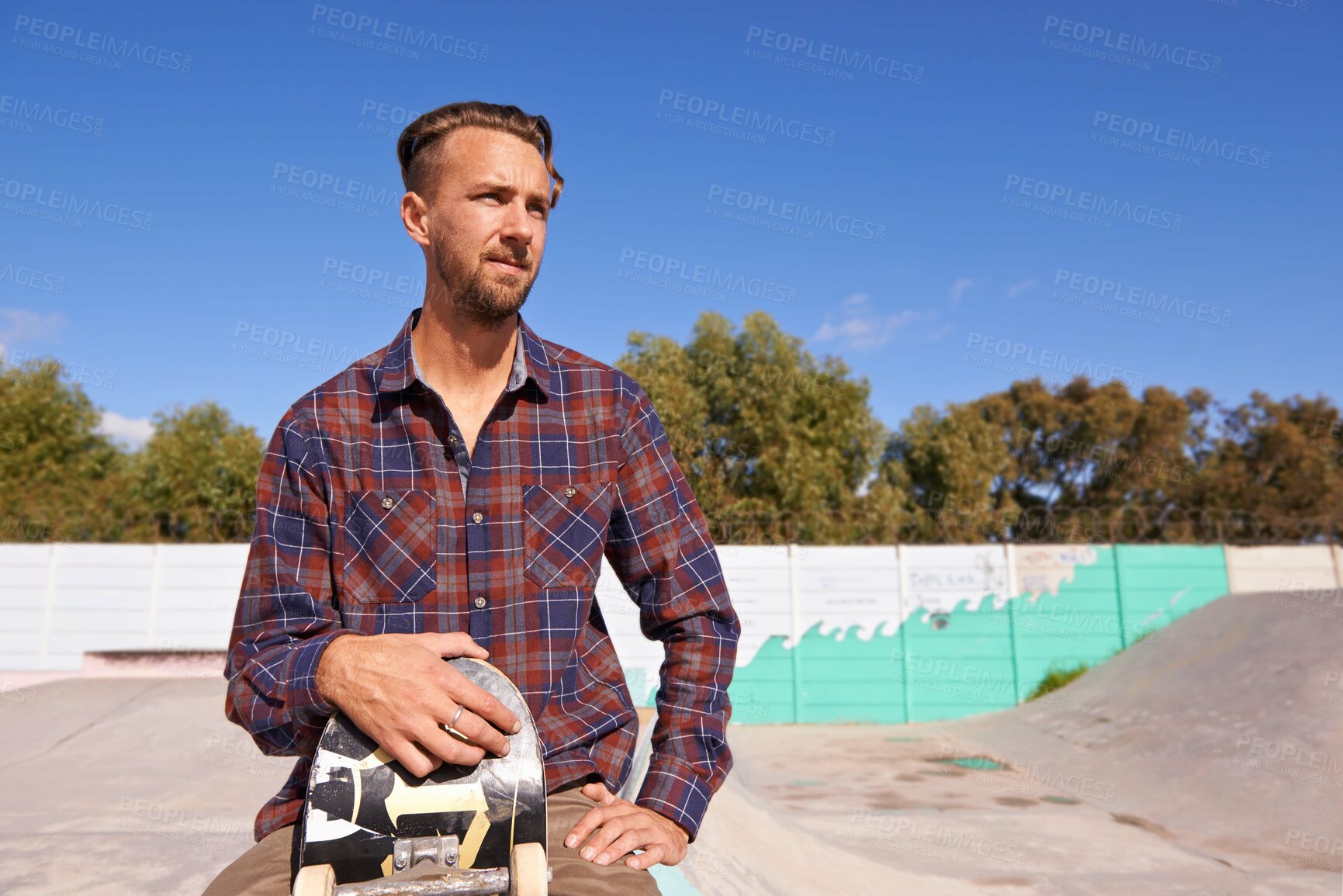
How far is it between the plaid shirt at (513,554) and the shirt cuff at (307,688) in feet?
0.21

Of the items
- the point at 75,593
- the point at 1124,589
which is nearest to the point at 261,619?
the point at 75,593

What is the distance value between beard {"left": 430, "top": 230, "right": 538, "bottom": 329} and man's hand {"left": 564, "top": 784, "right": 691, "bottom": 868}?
1014 millimetres

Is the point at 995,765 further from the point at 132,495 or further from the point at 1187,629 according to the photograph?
the point at 132,495

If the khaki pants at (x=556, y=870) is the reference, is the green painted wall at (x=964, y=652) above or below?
below

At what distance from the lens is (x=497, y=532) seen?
164cm

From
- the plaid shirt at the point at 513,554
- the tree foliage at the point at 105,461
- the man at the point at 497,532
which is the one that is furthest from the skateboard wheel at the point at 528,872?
the tree foliage at the point at 105,461

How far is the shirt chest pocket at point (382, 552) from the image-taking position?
1.57 meters

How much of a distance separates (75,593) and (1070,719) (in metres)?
14.9

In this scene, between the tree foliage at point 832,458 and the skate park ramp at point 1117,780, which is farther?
the tree foliage at point 832,458

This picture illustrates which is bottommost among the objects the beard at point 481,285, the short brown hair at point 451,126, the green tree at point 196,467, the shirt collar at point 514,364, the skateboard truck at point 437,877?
the skateboard truck at point 437,877

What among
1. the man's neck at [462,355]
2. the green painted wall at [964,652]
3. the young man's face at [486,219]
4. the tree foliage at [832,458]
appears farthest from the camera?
the tree foliage at [832,458]

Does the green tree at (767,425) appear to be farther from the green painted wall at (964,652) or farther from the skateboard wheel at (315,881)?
the skateboard wheel at (315,881)

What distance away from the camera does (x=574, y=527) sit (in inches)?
66.9

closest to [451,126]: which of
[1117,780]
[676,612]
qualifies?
[676,612]
